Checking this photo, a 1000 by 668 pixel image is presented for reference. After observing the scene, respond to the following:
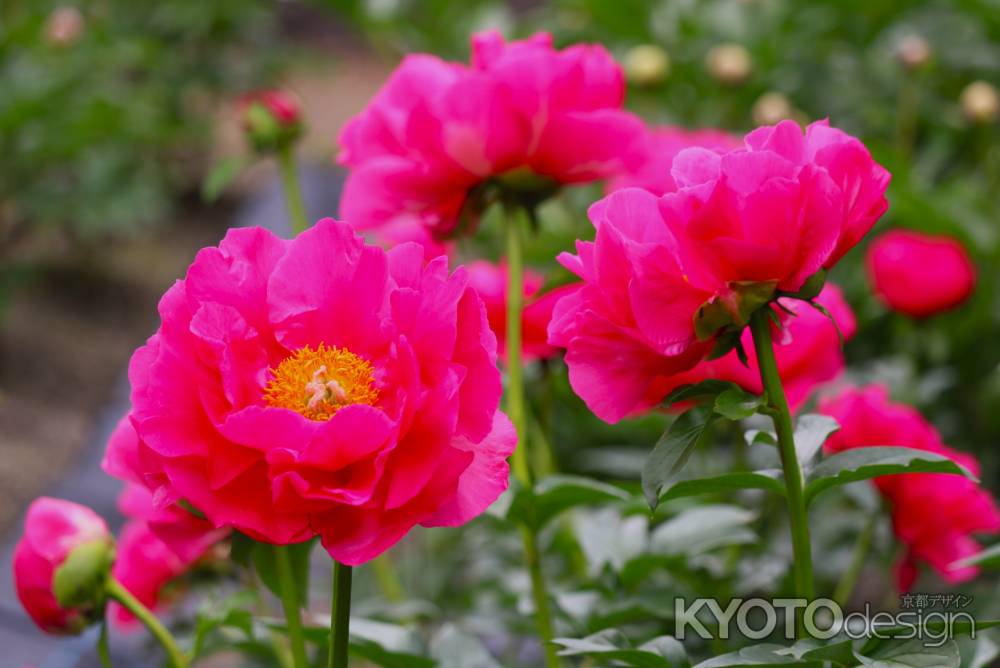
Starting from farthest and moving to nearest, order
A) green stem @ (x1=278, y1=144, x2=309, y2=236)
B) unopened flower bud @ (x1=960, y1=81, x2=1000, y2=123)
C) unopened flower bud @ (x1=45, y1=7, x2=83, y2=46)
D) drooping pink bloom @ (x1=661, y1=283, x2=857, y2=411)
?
unopened flower bud @ (x1=45, y1=7, x2=83, y2=46)
unopened flower bud @ (x1=960, y1=81, x2=1000, y2=123)
green stem @ (x1=278, y1=144, x2=309, y2=236)
drooping pink bloom @ (x1=661, y1=283, x2=857, y2=411)

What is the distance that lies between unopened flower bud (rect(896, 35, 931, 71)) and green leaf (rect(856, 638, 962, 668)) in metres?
0.91

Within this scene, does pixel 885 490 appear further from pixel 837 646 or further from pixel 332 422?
pixel 332 422

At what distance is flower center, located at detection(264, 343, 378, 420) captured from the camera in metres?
0.37

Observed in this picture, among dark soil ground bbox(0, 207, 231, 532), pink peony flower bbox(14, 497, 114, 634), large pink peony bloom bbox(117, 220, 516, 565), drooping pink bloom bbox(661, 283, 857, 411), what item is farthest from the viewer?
dark soil ground bbox(0, 207, 231, 532)

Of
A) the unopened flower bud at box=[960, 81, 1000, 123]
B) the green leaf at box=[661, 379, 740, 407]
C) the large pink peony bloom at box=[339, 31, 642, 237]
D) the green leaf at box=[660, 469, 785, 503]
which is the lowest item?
the green leaf at box=[660, 469, 785, 503]

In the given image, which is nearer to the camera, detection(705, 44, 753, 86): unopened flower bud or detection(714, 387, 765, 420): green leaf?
detection(714, 387, 765, 420): green leaf

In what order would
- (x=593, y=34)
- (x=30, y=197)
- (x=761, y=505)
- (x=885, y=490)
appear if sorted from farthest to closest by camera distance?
(x=30, y=197)
(x=593, y=34)
(x=761, y=505)
(x=885, y=490)

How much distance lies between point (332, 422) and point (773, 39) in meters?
1.17

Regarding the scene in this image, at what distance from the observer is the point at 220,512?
1.14 feet

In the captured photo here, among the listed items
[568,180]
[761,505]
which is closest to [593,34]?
[761,505]

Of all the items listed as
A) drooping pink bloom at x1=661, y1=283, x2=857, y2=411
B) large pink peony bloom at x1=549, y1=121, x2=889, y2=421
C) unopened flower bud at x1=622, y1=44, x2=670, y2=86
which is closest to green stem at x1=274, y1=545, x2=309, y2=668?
large pink peony bloom at x1=549, y1=121, x2=889, y2=421

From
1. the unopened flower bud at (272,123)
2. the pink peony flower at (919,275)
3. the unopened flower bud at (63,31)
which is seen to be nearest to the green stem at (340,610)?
the unopened flower bud at (272,123)

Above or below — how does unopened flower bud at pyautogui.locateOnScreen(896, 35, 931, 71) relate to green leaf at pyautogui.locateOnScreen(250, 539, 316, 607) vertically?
above

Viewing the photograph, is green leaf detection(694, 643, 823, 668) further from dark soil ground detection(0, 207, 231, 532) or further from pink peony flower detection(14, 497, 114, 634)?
dark soil ground detection(0, 207, 231, 532)
